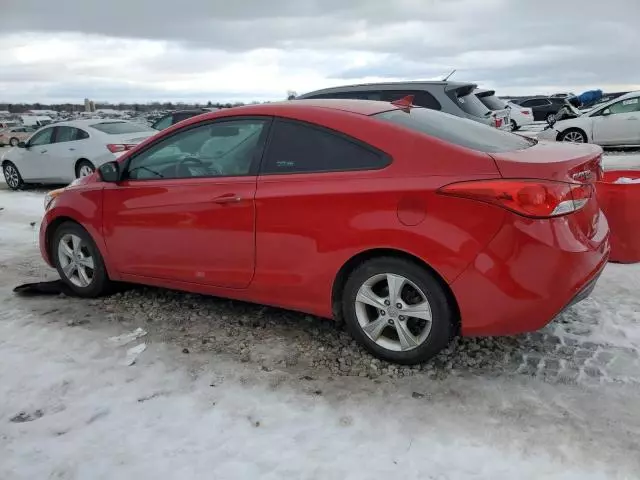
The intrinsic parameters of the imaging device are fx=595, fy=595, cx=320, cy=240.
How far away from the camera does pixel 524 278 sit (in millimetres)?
3111

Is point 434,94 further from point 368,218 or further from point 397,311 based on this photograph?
point 397,311

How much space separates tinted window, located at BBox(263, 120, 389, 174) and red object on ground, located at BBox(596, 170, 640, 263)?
222 centimetres

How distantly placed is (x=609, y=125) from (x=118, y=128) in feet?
39.1

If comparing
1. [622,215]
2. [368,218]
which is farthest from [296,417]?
[622,215]

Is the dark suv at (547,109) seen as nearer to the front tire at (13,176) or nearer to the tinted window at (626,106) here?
the tinted window at (626,106)

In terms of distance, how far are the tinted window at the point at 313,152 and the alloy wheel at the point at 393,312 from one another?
70 cm

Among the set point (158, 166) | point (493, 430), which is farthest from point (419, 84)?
point (493, 430)

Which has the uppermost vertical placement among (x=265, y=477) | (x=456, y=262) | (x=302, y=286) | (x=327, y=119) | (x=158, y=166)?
(x=327, y=119)

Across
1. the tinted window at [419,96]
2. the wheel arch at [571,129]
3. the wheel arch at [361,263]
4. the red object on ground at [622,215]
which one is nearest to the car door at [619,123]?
the wheel arch at [571,129]

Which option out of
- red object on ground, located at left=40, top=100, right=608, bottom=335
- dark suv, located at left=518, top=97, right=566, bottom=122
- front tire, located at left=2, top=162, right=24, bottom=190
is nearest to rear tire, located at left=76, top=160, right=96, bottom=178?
front tire, located at left=2, top=162, right=24, bottom=190

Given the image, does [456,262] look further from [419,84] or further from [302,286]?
[419,84]

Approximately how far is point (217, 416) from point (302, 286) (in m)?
0.99

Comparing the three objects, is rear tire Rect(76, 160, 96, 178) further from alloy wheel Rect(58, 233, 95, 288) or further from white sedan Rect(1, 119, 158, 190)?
alloy wheel Rect(58, 233, 95, 288)

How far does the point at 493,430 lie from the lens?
296 cm
